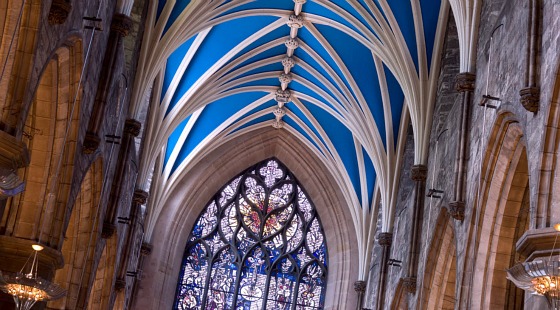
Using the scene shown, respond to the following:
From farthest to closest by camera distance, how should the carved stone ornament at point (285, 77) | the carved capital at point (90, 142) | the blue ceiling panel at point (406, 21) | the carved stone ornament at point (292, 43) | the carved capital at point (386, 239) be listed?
the carved stone ornament at point (285, 77)
the carved stone ornament at point (292, 43)
the carved capital at point (386, 239)
the blue ceiling panel at point (406, 21)
the carved capital at point (90, 142)

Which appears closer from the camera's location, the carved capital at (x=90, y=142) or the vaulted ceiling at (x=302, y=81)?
the carved capital at (x=90, y=142)

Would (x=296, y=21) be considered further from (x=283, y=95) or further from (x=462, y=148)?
(x=462, y=148)

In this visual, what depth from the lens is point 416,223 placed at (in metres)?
20.4

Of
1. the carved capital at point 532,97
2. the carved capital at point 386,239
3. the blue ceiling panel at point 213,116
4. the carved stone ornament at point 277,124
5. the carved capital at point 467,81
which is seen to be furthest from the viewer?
the carved stone ornament at point 277,124

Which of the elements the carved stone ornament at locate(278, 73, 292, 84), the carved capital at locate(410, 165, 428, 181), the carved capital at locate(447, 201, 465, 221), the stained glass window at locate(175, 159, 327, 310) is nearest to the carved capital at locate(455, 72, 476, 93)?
the carved capital at locate(447, 201, 465, 221)

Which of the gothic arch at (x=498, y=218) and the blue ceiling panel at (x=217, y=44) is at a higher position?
the blue ceiling panel at (x=217, y=44)

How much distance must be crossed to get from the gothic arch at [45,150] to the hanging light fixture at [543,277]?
7.51 m

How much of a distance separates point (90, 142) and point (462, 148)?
244 inches

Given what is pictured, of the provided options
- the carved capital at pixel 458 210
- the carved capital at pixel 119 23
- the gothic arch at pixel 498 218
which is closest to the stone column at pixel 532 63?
the gothic arch at pixel 498 218

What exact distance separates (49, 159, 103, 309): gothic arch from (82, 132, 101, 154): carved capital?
184 centimetres

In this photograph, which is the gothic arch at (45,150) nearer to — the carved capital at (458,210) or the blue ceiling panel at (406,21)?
the carved capital at (458,210)

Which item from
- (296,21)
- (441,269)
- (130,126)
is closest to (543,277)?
(441,269)

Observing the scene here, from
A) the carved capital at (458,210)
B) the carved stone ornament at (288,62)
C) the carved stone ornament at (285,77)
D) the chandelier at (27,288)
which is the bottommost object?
the chandelier at (27,288)

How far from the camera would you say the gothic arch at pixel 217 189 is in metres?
29.0
